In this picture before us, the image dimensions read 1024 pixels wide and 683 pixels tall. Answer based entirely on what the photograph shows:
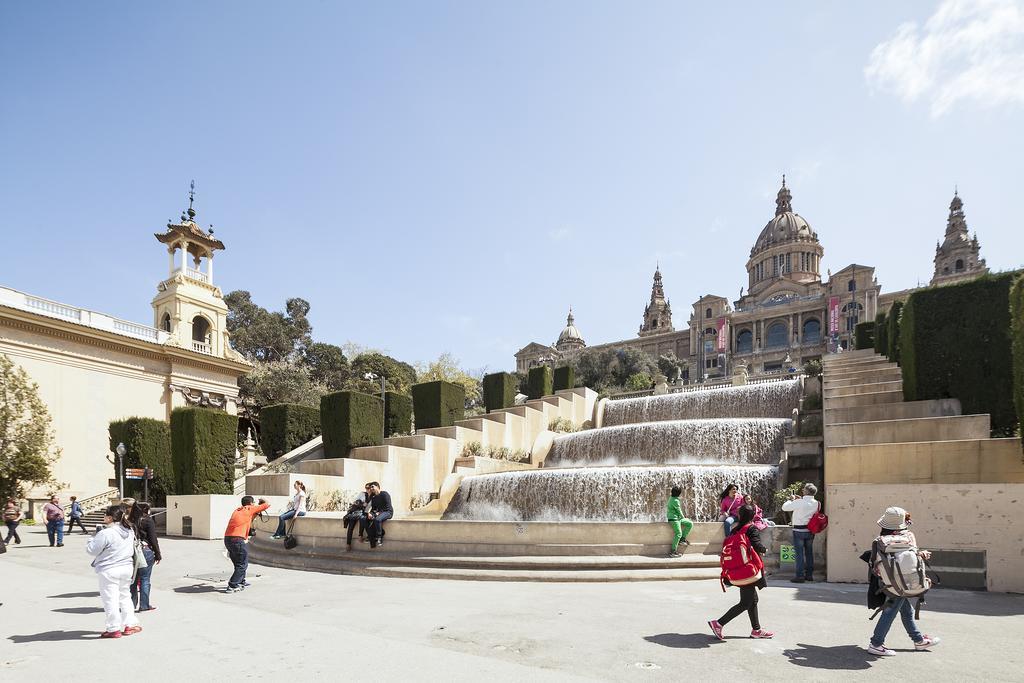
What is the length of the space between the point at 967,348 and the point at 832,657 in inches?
508

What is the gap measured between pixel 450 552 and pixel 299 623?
4569 millimetres

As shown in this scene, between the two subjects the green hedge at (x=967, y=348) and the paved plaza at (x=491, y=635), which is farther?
the green hedge at (x=967, y=348)

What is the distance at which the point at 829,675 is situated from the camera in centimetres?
521

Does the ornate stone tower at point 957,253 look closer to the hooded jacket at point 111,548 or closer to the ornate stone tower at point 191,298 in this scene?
the ornate stone tower at point 191,298

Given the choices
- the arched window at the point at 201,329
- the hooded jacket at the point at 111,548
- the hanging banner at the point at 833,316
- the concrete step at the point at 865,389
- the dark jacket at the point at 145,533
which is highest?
the hanging banner at the point at 833,316

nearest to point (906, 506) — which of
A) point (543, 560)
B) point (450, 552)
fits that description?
point (543, 560)

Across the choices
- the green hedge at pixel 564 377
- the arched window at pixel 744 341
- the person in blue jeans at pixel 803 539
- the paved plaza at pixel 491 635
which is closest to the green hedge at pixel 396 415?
the green hedge at pixel 564 377

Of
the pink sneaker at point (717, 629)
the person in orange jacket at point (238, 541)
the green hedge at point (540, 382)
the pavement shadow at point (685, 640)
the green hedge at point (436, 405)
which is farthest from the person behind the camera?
the green hedge at point (540, 382)

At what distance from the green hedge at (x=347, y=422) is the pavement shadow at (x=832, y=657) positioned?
20.8 meters

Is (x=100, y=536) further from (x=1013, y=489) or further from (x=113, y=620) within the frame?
(x=1013, y=489)

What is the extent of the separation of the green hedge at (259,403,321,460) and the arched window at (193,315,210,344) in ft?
45.9

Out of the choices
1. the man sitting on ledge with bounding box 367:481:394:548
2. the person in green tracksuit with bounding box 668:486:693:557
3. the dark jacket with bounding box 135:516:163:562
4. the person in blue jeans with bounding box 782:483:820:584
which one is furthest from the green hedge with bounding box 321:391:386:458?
the person in blue jeans with bounding box 782:483:820:584

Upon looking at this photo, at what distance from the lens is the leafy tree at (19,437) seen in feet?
78.8

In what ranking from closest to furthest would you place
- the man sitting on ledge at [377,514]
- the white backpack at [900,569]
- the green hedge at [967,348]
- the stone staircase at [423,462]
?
the white backpack at [900,569], the man sitting on ledge at [377,514], the green hedge at [967,348], the stone staircase at [423,462]
